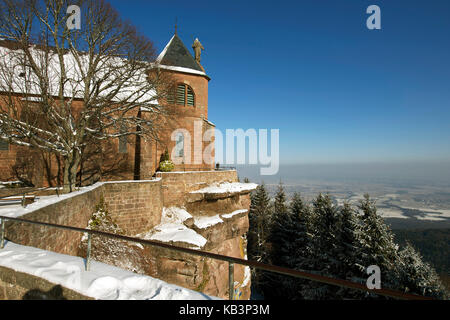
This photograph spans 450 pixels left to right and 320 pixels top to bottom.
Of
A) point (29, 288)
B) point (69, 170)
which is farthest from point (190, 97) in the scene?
point (29, 288)

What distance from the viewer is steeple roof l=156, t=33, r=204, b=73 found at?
2170 centimetres

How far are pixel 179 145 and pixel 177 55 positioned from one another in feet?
29.8

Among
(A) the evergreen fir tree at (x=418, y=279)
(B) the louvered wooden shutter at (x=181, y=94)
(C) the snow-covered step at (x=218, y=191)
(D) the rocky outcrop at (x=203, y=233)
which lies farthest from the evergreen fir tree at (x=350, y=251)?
(B) the louvered wooden shutter at (x=181, y=94)

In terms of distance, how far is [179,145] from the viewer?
20.5 meters

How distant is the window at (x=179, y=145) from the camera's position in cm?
2048

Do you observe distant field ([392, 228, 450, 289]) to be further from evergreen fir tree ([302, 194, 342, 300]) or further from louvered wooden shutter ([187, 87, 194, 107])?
louvered wooden shutter ([187, 87, 194, 107])

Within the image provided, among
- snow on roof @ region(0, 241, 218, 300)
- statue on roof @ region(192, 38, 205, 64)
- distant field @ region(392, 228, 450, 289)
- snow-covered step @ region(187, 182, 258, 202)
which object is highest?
statue on roof @ region(192, 38, 205, 64)

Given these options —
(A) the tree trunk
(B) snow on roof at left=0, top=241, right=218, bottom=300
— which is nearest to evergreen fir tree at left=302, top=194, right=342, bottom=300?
(B) snow on roof at left=0, top=241, right=218, bottom=300

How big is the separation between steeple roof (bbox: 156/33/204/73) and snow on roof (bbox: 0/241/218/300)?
A: 65.5 feet

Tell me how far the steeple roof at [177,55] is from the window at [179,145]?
666 centimetres

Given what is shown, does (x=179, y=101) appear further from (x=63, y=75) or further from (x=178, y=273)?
(x=178, y=273)

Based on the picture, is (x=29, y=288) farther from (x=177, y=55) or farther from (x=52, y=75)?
(x=177, y=55)

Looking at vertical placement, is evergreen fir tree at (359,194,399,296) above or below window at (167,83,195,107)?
below

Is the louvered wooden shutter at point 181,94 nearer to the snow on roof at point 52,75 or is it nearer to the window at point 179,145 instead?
the window at point 179,145
